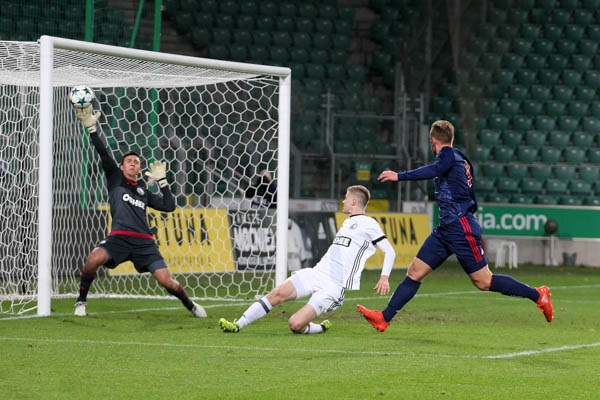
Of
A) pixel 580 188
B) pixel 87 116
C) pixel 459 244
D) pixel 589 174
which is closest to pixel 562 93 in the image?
pixel 589 174

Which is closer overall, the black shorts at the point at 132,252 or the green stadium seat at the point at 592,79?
the black shorts at the point at 132,252

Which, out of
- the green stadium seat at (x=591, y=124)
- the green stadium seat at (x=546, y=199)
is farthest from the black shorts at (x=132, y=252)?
the green stadium seat at (x=591, y=124)

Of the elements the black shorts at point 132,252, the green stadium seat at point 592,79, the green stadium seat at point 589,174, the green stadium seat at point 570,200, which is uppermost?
the green stadium seat at point 592,79

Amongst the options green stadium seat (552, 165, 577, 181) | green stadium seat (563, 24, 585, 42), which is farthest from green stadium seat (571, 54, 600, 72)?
green stadium seat (552, 165, 577, 181)

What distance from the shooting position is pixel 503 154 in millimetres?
26391

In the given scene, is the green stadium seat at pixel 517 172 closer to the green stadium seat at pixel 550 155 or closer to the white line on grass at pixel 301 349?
the green stadium seat at pixel 550 155

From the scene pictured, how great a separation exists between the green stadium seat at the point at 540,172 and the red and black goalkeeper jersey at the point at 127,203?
15930mm

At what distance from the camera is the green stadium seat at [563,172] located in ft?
85.3

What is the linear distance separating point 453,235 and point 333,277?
3.93 feet

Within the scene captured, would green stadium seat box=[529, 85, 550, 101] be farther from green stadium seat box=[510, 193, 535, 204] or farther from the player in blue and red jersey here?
the player in blue and red jersey

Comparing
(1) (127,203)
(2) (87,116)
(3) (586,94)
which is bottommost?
(1) (127,203)

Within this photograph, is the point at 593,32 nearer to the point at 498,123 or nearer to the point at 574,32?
the point at 574,32

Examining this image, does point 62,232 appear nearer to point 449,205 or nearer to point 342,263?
point 342,263

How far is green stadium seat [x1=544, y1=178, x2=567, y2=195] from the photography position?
84.7ft
